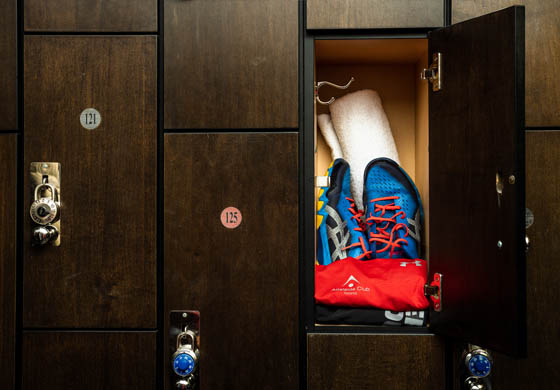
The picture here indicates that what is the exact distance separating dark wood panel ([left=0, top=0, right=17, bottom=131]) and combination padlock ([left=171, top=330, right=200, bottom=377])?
30.1 inches

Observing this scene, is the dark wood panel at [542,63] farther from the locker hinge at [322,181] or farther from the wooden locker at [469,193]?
the locker hinge at [322,181]

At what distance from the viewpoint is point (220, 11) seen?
44.9 inches

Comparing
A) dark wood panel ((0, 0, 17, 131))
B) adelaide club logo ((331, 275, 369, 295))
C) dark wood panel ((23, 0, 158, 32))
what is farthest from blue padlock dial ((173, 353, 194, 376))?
dark wood panel ((23, 0, 158, 32))

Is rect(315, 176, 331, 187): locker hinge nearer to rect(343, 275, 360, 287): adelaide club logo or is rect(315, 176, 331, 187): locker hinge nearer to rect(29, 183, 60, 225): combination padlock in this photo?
rect(343, 275, 360, 287): adelaide club logo

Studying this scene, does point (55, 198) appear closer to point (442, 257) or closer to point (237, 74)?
point (237, 74)

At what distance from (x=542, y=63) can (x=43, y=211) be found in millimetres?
1417

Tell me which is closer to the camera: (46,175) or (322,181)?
(46,175)

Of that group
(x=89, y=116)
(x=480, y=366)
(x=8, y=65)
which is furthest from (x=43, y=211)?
(x=480, y=366)

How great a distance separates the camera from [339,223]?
1409mm

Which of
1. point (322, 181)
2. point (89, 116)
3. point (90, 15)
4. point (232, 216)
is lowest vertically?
point (232, 216)

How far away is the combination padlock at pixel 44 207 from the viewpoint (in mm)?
1123

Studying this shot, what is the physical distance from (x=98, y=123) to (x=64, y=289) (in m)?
0.48

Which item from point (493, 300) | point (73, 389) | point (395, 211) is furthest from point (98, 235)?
point (493, 300)

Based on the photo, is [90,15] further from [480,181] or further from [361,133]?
[480,181]
